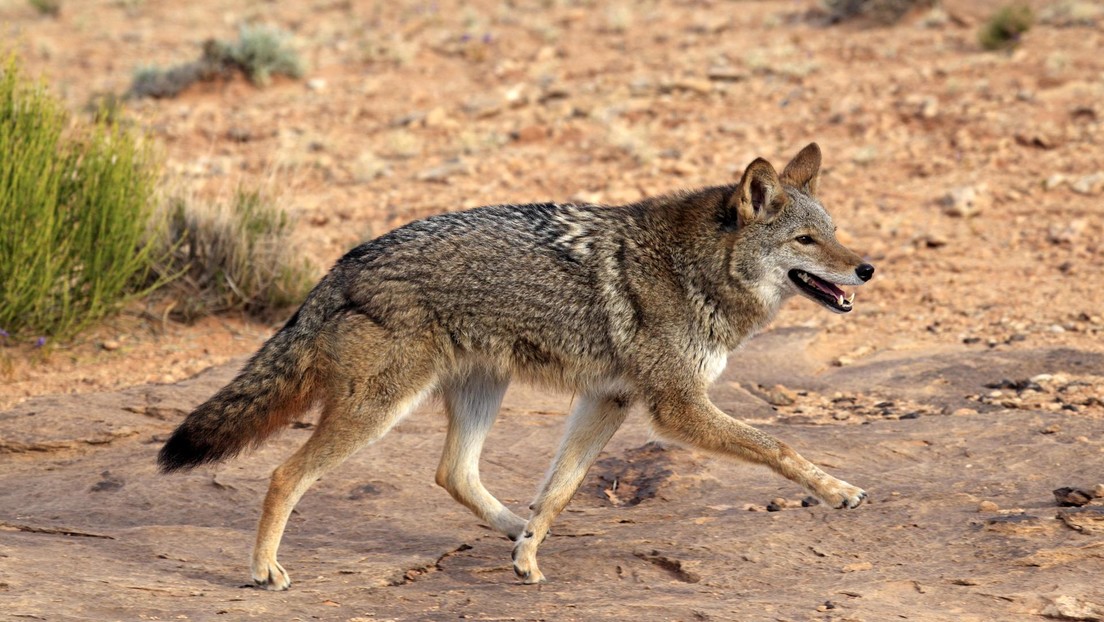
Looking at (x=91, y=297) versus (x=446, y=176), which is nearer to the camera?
(x=91, y=297)

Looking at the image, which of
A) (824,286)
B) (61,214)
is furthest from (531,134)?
(824,286)

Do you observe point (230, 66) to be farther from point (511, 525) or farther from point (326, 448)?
point (326, 448)

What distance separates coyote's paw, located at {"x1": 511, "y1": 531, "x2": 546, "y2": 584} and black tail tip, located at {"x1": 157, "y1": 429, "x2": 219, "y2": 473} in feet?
5.20

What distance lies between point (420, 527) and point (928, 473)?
2.94m

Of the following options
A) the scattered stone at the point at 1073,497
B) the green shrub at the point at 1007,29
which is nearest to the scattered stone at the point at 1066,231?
the green shrub at the point at 1007,29

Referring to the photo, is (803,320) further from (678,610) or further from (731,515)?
(678,610)

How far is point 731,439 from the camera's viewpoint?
234 inches

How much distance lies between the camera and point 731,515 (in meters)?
6.53

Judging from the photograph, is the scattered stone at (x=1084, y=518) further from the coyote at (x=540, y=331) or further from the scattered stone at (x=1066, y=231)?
the scattered stone at (x=1066, y=231)

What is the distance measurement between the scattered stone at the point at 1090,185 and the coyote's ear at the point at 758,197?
302 inches

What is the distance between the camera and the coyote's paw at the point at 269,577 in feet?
18.5

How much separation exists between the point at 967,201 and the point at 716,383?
535 centimetres

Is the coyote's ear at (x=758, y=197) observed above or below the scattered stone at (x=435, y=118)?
above

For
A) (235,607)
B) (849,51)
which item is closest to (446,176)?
(849,51)
